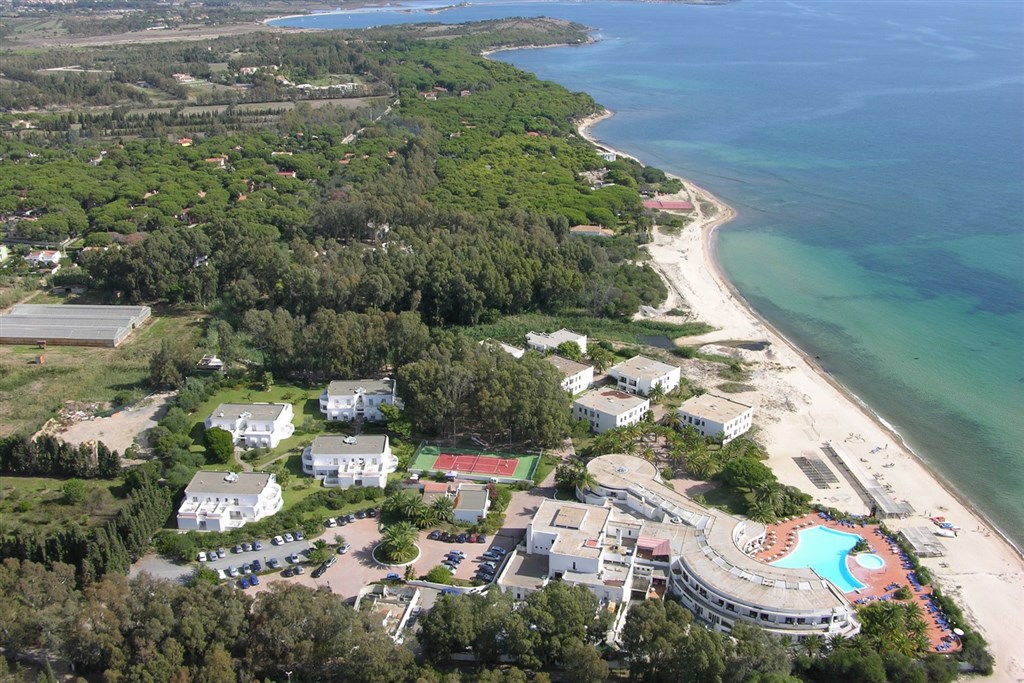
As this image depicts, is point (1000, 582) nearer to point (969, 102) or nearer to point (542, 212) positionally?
point (542, 212)

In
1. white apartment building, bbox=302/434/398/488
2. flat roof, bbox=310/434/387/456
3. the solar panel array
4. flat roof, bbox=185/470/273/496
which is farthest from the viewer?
the solar panel array

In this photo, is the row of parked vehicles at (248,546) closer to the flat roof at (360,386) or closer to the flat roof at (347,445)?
the flat roof at (347,445)

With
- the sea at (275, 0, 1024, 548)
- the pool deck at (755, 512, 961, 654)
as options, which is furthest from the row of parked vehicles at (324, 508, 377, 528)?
the sea at (275, 0, 1024, 548)

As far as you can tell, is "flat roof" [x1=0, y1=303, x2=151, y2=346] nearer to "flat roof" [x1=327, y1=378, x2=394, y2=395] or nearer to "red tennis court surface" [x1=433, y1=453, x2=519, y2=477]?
"flat roof" [x1=327, y1=378, x2=394, y2=395]

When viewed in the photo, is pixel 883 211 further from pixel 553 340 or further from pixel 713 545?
pixel 713 545

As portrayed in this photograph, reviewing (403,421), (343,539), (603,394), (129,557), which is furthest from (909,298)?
(129,557)

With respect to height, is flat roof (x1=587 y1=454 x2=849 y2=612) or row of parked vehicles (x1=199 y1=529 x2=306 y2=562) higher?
flat roof (x1=587 y1=454 x2=849 y2=612)
